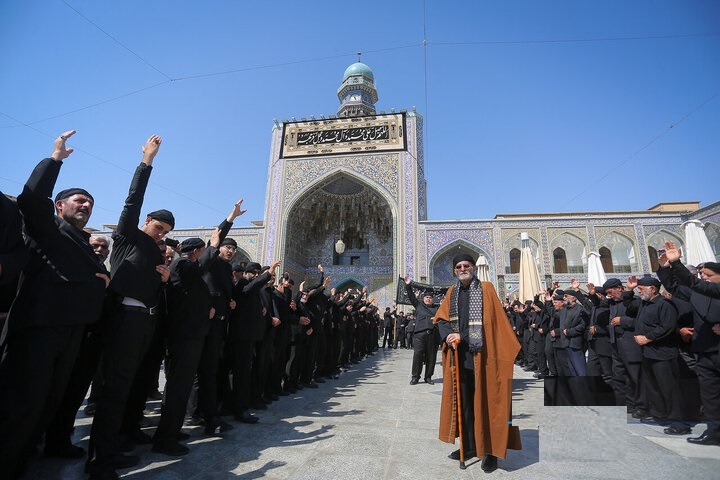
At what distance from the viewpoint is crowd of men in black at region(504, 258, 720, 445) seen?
2760 mm

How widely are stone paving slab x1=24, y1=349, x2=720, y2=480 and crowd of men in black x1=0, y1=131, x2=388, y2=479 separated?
0.20 meters

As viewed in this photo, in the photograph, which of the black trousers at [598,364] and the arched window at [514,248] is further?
the arched window at [514,248]

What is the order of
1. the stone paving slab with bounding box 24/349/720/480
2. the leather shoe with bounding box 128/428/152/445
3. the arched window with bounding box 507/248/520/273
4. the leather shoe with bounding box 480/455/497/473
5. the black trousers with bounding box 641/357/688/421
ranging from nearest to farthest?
the stone paving slab with bounding box 24/349/720/480 < the leather shoe with bounding box 480/455/497/473 < the leather shoe with bounding box 128/428/152/445 < the black trousers with bounding box 641/357/688/421 < the arched window with bounding box 507/248/520/273

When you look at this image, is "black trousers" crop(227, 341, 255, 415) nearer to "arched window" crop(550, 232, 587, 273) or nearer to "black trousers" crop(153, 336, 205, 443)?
"black trousers" crop(153, 336, 205, 443)

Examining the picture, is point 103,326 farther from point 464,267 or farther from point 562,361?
point 562,361

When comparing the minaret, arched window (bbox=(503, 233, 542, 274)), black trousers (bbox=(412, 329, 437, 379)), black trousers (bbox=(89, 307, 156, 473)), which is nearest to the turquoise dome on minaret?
the minaret

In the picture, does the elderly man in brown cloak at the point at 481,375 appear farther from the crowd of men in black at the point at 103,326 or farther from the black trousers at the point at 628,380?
the black trousers at the point at 628,380

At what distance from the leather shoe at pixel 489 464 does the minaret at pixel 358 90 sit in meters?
22.4

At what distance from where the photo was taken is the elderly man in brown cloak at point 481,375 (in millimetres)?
2217

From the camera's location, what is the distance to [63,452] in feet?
7.22

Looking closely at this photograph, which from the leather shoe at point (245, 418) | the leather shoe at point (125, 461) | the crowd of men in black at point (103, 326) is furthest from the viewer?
the leather shoe at point (245, 418)

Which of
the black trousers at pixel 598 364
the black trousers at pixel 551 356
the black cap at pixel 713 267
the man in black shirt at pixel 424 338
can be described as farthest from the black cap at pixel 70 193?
the black trousers at pixel 551 356

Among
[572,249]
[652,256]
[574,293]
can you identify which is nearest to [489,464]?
[574,293]

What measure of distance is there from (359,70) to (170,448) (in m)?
A: 24.8
